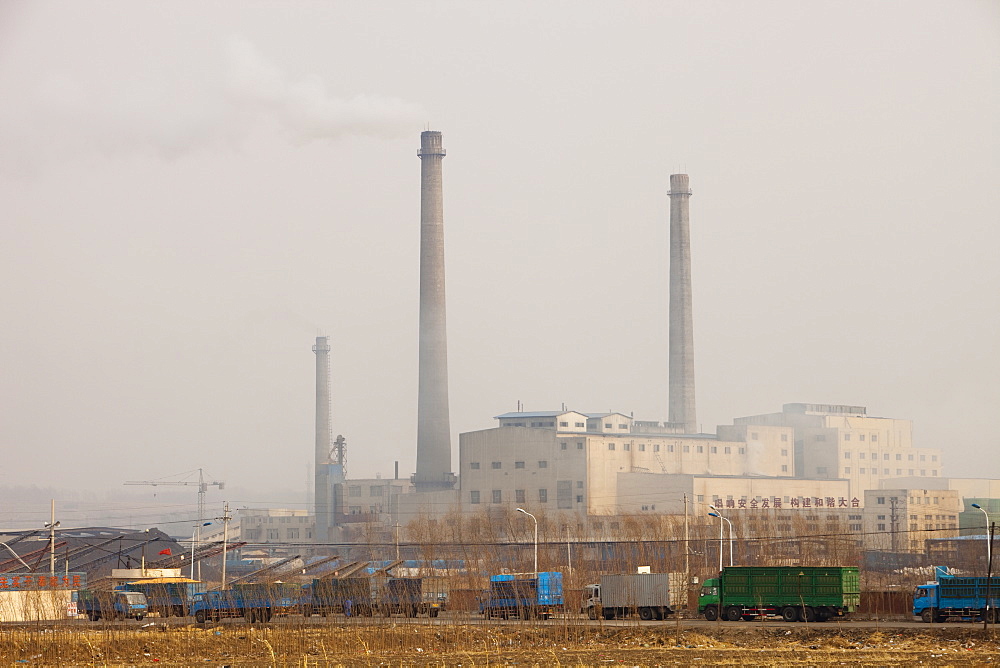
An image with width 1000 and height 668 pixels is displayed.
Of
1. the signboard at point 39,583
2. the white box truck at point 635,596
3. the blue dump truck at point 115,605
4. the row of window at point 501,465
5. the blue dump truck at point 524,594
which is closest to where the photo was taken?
the white box truck at point 635,596

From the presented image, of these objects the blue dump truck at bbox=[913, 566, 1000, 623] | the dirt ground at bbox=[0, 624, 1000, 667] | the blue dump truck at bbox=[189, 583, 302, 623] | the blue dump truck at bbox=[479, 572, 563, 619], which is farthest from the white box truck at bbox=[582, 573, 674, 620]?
the blue dump truck at bbox=[189, 583, 302, 623]

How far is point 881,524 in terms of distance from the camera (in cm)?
10075

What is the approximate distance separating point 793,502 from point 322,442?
169 feet

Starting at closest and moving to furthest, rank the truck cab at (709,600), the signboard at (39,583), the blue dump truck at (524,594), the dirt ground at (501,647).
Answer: the dirt ground at (501,647)
the truck cab at (709,600)
the blue dump truck at (524,594)
the signboard at (39,583)

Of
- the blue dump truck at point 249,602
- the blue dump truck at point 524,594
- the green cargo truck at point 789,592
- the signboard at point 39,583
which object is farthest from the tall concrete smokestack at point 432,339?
the green cargo truck at point 789,592

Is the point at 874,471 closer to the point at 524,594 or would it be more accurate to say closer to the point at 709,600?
the point at 524,594

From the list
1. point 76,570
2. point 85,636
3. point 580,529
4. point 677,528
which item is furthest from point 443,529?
point 85,636

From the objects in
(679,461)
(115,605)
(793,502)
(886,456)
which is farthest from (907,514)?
(115,605)

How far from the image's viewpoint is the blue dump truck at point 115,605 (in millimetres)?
44219

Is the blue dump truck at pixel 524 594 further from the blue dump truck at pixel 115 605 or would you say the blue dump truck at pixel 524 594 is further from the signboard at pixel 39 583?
the signboard at pixel 39 583

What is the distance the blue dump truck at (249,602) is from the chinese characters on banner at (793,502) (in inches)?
2477

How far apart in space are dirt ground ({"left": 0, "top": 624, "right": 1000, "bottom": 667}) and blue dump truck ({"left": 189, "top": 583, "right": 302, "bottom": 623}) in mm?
5536

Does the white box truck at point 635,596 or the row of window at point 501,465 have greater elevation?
the row of window at point 501,465

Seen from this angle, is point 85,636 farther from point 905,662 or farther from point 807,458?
point 807,458
